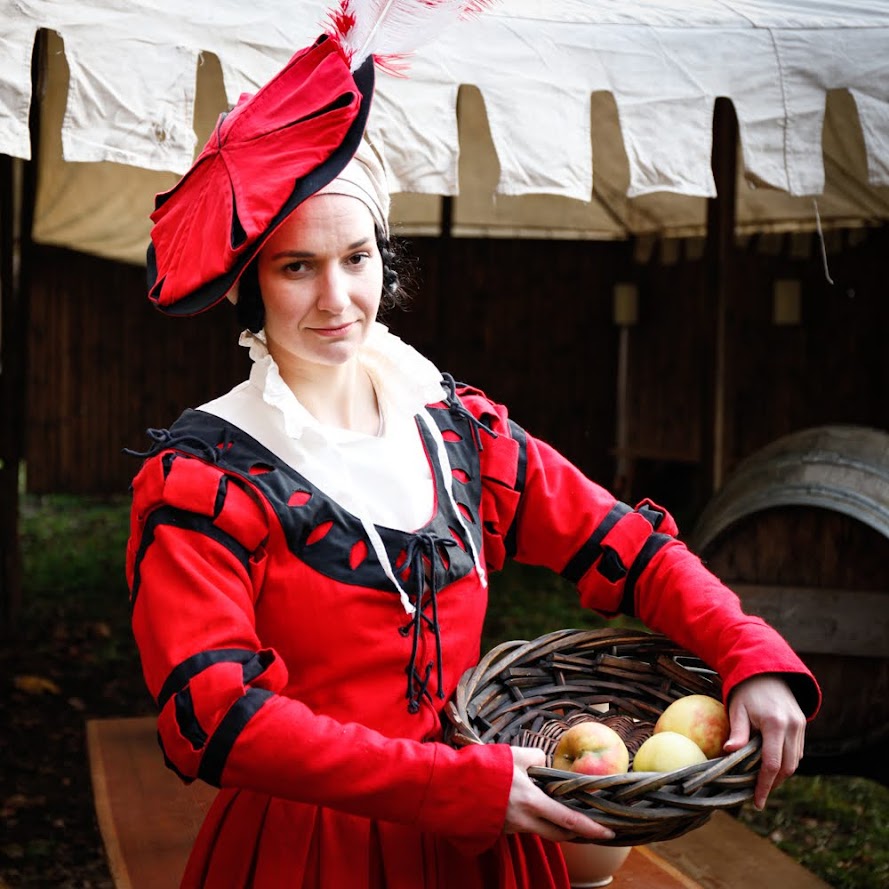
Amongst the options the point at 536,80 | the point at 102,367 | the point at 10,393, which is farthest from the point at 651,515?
the point at 102,367

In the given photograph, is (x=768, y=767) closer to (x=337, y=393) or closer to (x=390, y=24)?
(x=337, y=393)

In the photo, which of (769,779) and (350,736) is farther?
(769,779)

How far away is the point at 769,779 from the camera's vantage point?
1.37m

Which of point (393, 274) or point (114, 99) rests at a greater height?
point (114, 99)

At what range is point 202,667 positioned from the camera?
1.24m

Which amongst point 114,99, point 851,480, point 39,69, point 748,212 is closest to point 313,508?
point 114,99

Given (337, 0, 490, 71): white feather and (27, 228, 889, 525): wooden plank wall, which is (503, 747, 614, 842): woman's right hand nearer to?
(337, 0, 490, 71): white feather

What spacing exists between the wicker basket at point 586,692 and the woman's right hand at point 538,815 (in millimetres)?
97

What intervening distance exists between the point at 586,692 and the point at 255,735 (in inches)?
24.6

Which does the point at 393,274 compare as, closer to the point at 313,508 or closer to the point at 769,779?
the point at 313,508

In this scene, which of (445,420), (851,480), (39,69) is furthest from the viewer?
(39,69)

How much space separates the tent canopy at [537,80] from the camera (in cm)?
314

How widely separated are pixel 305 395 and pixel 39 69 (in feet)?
11.0

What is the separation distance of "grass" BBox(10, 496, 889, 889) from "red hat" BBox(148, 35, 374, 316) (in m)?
3.06
